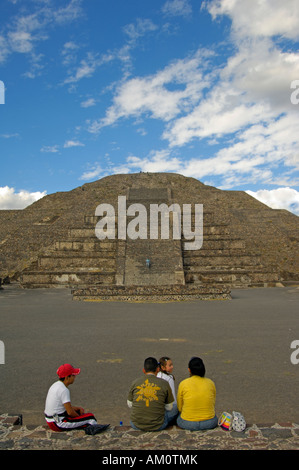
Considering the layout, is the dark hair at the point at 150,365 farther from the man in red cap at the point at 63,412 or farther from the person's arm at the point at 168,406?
the man in red cap at the point at 63,412

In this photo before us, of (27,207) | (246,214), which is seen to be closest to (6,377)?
(246,214)

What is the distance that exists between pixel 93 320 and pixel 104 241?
10777 mm

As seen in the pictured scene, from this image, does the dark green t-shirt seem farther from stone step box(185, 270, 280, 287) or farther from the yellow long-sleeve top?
stone step box(185, 270, 280, 287)

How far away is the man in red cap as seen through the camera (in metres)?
3.38

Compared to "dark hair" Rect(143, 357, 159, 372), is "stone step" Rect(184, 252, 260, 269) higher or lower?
higher

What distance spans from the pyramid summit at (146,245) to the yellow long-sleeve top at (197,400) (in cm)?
968

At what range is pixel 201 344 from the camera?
675 centimetres

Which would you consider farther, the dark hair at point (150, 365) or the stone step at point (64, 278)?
the stone step at point (64, 278)

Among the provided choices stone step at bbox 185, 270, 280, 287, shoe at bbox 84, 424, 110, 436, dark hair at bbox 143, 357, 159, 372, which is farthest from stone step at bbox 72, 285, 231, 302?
shoe at bbox 84, 424, 110, 436

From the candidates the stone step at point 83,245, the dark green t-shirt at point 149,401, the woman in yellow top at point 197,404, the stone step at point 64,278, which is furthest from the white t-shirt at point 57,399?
the stone step at point 83,245

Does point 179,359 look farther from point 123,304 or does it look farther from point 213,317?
point 123,304

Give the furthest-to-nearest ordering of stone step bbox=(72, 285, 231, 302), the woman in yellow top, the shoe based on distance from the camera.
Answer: stone step bbox=(72, 285, 231, 302) < the woman in yellow top < the shoe

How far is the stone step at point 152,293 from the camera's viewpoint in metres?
13.1

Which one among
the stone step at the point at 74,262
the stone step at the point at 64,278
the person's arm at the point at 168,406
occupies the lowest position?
the person's arm at the point at 168,406
